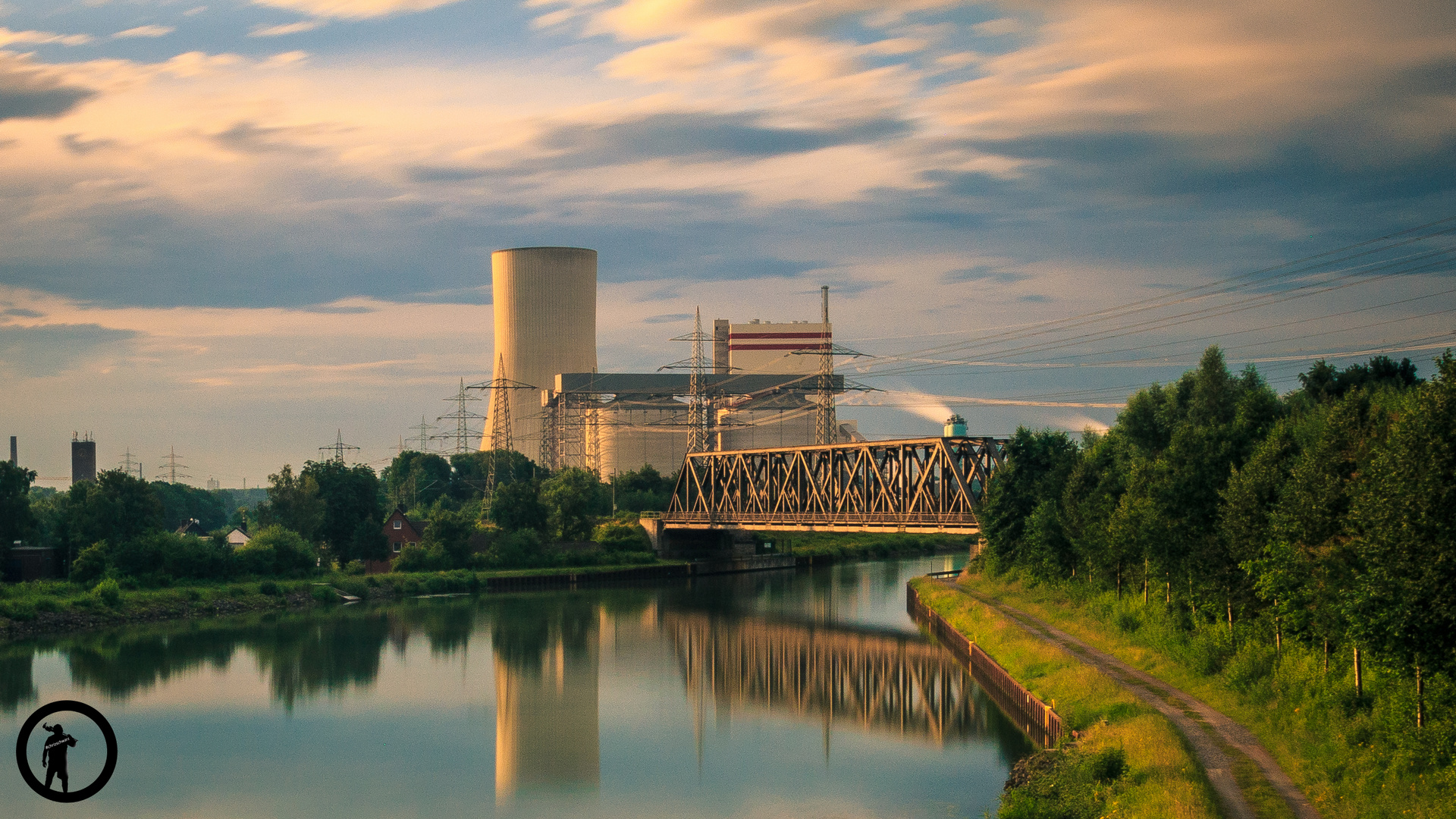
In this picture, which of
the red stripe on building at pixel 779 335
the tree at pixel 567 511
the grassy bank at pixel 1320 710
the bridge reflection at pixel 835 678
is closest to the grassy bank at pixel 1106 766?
the grassy bank at pixel 1320 710

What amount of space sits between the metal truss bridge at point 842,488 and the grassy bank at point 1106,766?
2680cm

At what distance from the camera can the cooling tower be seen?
309 ft

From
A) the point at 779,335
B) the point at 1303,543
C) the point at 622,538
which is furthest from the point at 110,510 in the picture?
the point at 779,335

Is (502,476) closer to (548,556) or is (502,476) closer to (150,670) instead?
(548,556)

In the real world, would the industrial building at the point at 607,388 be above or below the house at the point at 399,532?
above

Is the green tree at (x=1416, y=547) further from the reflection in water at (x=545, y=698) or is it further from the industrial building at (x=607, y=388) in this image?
the industrial building at (x=607, y=388)

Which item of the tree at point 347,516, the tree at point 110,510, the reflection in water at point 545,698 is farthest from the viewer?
the tree at point 347,516

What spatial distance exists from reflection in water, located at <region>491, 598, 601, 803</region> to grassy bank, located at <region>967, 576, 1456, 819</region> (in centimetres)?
1142

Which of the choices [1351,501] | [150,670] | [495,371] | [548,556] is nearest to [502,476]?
[495,371]

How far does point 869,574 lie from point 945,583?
21.0 meters

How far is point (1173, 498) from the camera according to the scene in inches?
1041

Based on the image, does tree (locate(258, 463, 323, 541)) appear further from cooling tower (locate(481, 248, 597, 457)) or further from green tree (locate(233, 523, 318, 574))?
cooling tower (locate(481, 248, 597, 457))

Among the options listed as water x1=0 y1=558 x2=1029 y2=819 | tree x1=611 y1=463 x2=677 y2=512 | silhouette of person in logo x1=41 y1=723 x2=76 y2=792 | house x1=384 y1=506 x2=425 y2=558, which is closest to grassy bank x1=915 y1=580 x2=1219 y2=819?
water x1=0 y1=558 x2=1029 y2=819

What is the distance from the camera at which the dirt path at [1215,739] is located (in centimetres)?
1438
